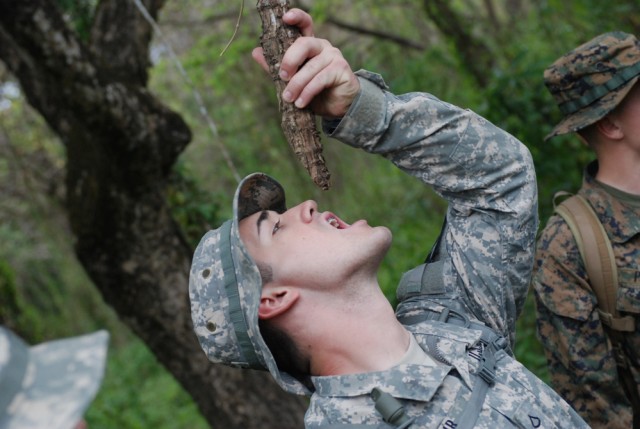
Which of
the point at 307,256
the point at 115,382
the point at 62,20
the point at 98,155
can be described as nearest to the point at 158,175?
the point at 98,155

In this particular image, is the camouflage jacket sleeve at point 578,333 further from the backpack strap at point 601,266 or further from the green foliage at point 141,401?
the green foliage at point 141,401

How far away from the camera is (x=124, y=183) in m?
4.54

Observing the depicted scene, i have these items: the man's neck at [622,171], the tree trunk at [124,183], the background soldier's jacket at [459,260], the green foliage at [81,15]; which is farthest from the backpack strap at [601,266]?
the green foliage at [81,15]

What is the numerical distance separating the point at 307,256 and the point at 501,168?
715 mm

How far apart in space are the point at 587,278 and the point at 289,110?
5.17 feet

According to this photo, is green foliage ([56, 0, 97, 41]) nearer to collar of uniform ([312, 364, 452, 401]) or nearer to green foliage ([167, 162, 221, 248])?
green foliage ([167, 162, 221, 248])

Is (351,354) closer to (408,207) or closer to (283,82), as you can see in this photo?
(283,82)

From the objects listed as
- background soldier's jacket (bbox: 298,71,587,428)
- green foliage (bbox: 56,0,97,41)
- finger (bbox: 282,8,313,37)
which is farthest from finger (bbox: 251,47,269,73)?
green foliage (bbox: 56,0,97,41)

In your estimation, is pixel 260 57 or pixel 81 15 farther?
pixel 81 15

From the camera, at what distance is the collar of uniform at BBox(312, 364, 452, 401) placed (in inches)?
82.7

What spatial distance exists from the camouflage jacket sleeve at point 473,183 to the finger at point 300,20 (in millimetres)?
218

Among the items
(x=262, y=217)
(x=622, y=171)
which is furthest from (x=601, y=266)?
(x=262, y=217)

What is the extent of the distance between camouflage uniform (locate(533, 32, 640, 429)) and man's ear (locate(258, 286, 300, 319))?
1310 millimetres

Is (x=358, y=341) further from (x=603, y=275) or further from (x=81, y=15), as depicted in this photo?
(x=81, y=15)
